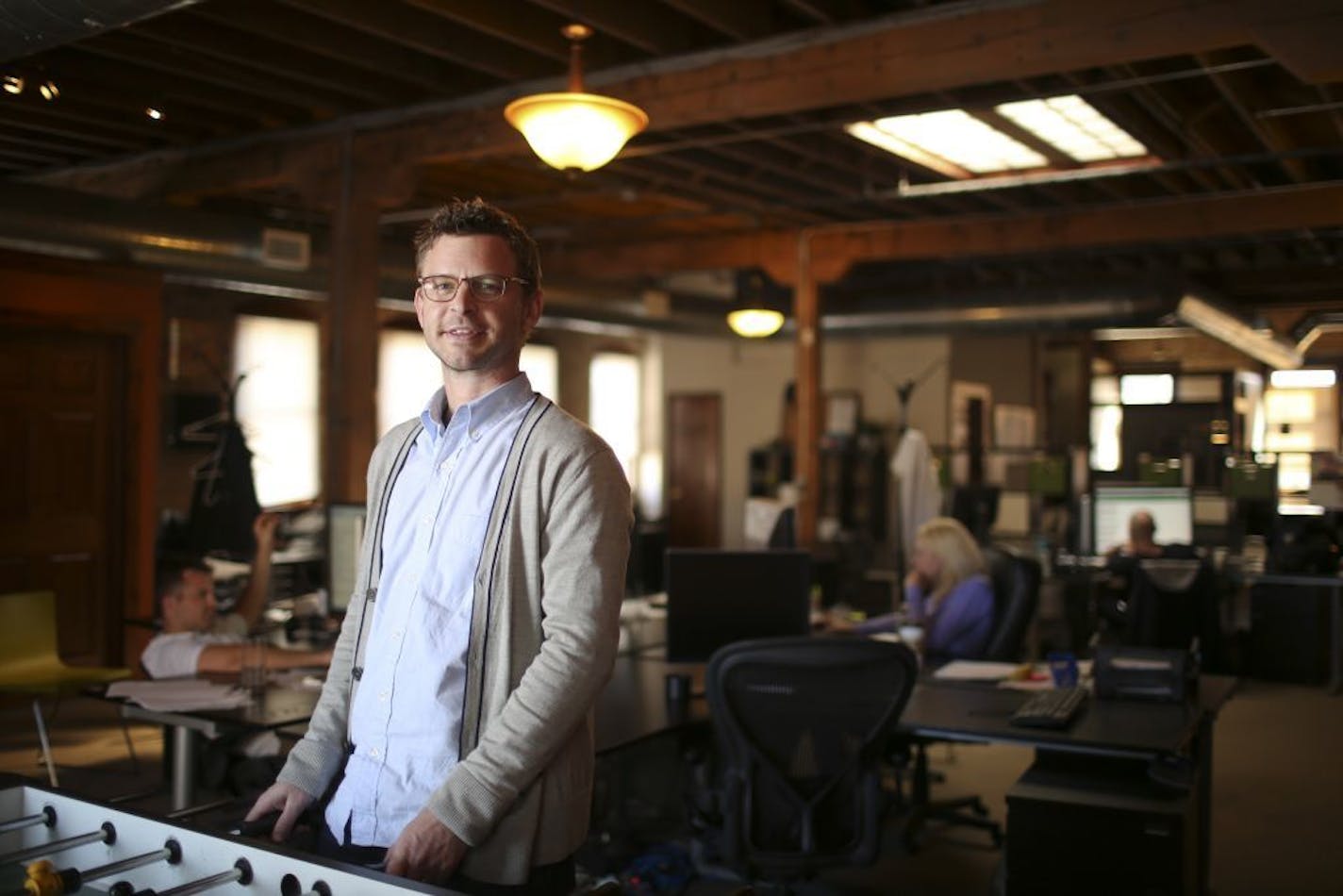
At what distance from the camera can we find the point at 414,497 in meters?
2.32

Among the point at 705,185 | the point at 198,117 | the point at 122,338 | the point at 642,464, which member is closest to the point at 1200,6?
the point at 705,185

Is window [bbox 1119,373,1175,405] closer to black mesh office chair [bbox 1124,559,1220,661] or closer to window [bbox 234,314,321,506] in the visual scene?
black mesh office chair [bbox 1124,559,1220,661]

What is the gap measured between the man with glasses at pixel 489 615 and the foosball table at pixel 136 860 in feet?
0.52

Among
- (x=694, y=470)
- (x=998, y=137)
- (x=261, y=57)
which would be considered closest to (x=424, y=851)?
(x=261, y=57)

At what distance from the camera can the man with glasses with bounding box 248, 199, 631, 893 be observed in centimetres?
210

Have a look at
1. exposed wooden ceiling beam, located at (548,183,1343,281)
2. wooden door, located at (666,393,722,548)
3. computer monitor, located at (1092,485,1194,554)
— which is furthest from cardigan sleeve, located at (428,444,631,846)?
wooden door, located at (666,393,722,548)

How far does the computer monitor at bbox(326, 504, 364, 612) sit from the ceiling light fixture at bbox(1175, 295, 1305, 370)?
28.3 feet

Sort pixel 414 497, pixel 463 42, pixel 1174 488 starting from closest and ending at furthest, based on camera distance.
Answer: pixel 414 497 → pixel 463 42 → pixel 1174 488

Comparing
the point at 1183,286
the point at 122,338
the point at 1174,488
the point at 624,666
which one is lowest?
the point at 624,666

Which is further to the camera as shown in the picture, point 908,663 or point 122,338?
point 122,338

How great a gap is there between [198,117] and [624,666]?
421 cm

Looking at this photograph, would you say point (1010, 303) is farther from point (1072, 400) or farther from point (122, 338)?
point (122, 338)

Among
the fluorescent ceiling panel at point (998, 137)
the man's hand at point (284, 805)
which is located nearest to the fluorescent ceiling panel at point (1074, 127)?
the fluorescent ceiling panel at point (998, 137)

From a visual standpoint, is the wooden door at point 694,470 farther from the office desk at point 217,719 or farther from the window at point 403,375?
Result: the office desk at point 217,719
